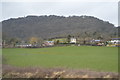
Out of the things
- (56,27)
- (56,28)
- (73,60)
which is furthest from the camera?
(56,27)

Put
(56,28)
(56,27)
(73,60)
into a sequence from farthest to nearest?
(56,27), (56,28), (73,60)

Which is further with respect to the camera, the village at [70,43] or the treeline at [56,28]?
the treeline at [56,28]

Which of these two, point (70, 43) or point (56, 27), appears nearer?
point (70, 43)

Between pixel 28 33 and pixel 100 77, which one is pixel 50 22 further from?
pixel 100 77

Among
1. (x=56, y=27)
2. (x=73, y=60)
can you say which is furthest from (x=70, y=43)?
(x=73, y=60)

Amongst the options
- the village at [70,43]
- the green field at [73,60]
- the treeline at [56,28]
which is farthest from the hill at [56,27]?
the green field at [73,60]

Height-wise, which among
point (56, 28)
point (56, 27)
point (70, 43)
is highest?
point (56, 27)

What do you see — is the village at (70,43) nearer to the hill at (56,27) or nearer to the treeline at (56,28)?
the treeline at (56,28)

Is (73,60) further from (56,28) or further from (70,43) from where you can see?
(56,28)

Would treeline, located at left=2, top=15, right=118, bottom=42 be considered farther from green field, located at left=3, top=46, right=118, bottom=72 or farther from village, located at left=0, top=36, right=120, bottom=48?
green field, located at left=3, top=46, right=118, bottom=72
